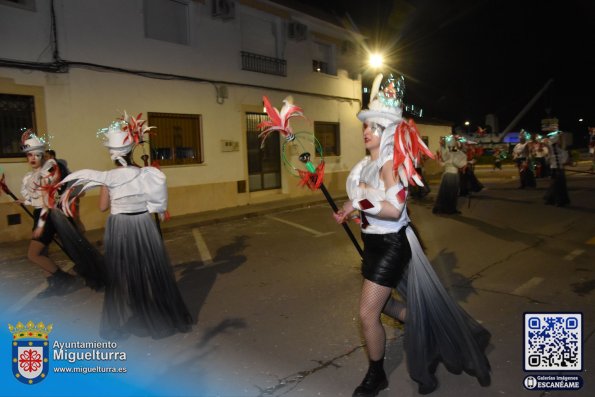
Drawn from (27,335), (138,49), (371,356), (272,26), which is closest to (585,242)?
(371,356)

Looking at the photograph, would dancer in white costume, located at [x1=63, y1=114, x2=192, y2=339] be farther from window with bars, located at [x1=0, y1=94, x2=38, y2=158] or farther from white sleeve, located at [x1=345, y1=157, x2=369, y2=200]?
window with bars, located at [x1=0, y1=94, x2=38, y2=158]

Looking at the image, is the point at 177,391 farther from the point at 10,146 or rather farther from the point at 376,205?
the point at 10,146

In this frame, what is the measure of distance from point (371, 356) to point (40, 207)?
4519 millimetres

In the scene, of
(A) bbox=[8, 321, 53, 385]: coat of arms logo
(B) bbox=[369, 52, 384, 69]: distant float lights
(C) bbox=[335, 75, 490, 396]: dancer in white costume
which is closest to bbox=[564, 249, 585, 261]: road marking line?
(C) bbox=[335, 75, 490, 396]: dancer in white costume

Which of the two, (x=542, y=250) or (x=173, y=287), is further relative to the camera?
(x=542, y=250)

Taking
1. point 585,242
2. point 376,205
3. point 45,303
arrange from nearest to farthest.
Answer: point 376,205
point 45,303
point 585,242

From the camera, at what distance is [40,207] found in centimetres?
552

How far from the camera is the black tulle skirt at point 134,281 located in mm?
3912

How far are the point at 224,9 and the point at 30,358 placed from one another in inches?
447

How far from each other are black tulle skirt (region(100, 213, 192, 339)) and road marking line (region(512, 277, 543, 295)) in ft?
12.2

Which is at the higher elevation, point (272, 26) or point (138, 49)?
point (272, 26)

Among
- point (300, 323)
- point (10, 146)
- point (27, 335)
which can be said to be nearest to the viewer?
point (27, 335)

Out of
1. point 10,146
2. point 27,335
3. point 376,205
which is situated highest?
point 10,146

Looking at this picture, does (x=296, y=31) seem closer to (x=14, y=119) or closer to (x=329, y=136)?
(x=329, y=136)
